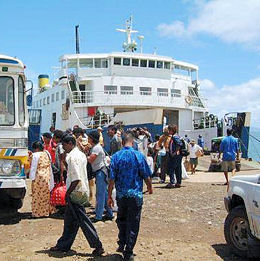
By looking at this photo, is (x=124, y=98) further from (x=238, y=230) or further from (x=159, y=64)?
(x=238, y=230)

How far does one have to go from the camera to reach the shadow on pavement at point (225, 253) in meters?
4.78

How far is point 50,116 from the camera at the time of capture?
91.5 feet

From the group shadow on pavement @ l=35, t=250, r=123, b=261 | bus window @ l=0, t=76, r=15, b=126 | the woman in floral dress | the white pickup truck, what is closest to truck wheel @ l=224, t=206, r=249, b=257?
the white pickup truck

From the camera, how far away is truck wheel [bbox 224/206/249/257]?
4.68 m

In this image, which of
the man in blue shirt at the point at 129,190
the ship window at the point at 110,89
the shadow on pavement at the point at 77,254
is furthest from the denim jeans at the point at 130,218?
the ship window at the point at 110,89

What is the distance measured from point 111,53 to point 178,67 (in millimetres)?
5564

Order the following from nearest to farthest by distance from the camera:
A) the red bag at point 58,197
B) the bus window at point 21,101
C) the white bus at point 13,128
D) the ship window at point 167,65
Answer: the white bus at point 13,128
the bus window at point 21,101
the red bag at point 58,197
the ship window at point 167,65

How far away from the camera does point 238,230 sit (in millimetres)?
4801

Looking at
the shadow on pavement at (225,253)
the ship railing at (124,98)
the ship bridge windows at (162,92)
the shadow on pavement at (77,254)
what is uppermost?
the ship bridge windows at (162,92)

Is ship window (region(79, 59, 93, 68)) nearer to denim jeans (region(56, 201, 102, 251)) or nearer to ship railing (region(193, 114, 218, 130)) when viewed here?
ship railing (region(193, 114, 218, 130))

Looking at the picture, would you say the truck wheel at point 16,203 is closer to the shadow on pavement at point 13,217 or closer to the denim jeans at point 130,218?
the shadow on pavement at point 13,217

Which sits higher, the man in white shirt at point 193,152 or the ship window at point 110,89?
the ship window at point 110,89

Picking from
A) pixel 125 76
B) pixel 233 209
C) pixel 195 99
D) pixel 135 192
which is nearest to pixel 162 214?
pixel 233 209

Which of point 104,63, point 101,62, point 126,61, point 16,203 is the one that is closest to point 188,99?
point 126,61
